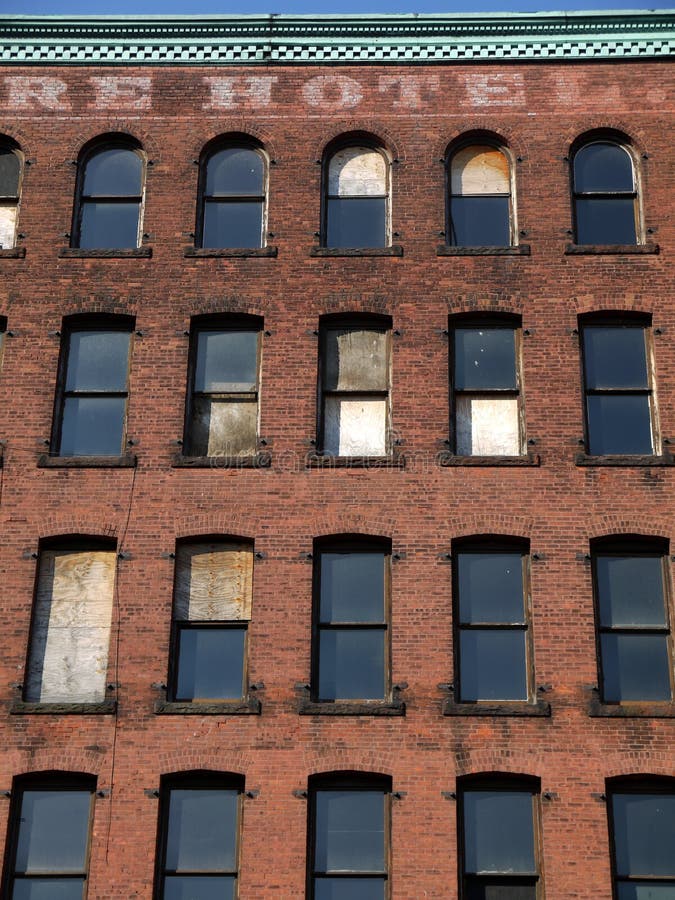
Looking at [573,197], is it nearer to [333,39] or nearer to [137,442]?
[333,39]

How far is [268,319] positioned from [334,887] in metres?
8.55

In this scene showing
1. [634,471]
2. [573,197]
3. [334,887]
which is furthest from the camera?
[573,197]

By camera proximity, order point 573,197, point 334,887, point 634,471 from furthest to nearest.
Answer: point 573,197 < point 634,471 < point 334,887

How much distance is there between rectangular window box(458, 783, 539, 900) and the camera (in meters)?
18.0

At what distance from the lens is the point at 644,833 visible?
1825 centimetres

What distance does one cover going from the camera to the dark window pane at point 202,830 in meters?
18.2

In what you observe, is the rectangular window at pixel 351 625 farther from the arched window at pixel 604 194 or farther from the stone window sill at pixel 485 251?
the arched window at pixel 604 194

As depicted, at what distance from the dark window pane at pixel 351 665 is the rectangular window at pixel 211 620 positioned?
116 centimetres

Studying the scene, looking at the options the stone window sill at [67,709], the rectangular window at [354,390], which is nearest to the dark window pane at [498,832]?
the stone window sill at [67,709]

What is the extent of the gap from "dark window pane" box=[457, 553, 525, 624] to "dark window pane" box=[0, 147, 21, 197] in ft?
32.0

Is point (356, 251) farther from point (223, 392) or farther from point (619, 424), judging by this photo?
point (619, 424)

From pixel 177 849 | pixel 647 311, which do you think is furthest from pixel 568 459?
pixel 177 849

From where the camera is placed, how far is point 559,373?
68.4 ft

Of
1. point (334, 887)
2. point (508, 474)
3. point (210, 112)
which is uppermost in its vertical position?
point (210, 112)
